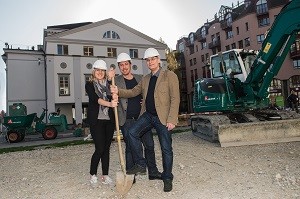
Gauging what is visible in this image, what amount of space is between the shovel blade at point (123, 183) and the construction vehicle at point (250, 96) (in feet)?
14.2

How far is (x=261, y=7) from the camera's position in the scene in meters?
41.2

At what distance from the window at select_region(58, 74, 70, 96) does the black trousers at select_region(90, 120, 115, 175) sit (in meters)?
Result: 26.7

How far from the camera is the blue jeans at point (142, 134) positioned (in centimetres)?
457

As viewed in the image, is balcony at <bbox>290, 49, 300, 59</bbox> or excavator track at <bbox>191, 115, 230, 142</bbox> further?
balcony at <bbox>290, 49, 300, 59</bbox>

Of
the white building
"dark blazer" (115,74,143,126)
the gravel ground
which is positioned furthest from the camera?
the white building

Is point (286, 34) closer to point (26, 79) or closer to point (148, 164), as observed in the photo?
point (148, 164)

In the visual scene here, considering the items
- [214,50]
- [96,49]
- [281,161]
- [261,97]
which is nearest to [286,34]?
[261,97]

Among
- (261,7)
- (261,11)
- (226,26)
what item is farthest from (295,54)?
(226,26)

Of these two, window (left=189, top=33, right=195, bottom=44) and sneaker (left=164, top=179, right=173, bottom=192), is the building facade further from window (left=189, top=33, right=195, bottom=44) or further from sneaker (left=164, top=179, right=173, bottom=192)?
sneaker (left=164, top=179, right=173, bottom=192)

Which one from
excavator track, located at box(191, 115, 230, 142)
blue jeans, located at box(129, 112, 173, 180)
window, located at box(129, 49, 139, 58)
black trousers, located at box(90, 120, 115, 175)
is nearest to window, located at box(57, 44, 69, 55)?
window, located at box(129, 49, 139, 58)

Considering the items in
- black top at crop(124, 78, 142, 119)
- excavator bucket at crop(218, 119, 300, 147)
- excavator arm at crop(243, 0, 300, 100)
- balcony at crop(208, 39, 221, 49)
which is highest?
balcony at crop(208, 39, 221, 49)

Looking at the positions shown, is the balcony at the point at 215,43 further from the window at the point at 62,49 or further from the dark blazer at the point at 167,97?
the dark blazer at the point at 167,97

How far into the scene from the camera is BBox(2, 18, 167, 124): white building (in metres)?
30.0

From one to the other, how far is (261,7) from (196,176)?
137 feet
